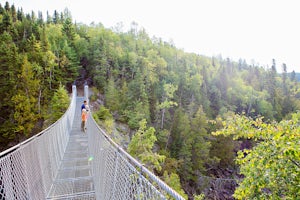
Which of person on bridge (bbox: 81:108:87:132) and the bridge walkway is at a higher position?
person on bridge (bbox: 81:108:87:132)

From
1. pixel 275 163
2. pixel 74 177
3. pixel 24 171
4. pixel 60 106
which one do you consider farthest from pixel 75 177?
pixel 60 106

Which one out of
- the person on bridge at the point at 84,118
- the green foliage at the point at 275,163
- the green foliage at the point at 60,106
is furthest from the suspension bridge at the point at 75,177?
the green foliage at the point at 60,106

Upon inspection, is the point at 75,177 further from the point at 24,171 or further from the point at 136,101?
the point at 136,101

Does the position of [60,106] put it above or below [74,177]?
above

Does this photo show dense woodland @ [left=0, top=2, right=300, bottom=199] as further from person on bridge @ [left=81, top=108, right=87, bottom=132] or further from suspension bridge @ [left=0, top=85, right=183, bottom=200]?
person on bridge @ [left=81, top=108, right=87, bottom=132]

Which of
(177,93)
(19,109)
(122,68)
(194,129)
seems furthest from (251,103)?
(19,109)

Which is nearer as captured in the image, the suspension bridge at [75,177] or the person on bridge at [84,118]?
the suspension bridge at [75,177]

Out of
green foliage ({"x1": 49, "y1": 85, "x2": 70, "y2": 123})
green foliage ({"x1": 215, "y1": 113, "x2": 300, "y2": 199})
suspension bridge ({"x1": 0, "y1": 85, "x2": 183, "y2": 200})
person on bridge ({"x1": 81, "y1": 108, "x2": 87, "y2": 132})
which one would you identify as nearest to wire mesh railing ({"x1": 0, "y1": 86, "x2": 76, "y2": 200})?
suspension bridge ({"x1": 0, "y1": 85, "x2": 183, "y2": 200})

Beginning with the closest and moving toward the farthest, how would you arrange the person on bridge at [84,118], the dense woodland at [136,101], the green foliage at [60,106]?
the person on bridge at [84,118] → the green foliage at [60,106] → the dense woodland at [136,101]

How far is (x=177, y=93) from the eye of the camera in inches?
1438

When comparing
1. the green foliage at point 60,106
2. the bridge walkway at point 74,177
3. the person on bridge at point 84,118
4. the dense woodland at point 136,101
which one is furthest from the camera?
the dense woodland at point 136,101

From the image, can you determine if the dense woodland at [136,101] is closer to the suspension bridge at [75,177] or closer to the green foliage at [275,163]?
the green foliage at [275,163]

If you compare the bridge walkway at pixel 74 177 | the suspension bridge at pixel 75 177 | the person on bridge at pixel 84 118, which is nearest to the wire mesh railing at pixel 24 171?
the suspension bridge at pixel 75 177

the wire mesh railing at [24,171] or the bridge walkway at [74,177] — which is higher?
the wire mesh railing at [24,171]
